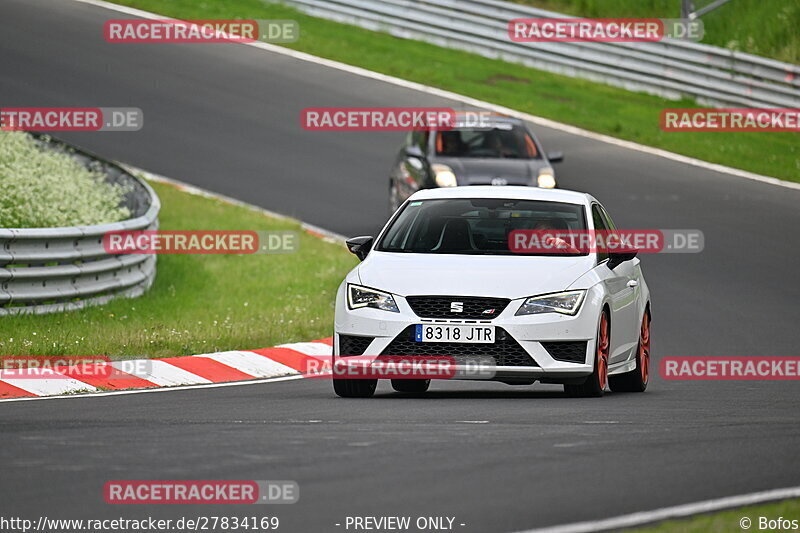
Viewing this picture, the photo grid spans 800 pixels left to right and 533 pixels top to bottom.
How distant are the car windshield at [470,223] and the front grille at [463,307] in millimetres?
913

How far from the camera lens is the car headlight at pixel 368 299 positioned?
37.3 ft

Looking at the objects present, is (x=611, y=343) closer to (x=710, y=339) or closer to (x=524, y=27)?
(x=710, y=339)

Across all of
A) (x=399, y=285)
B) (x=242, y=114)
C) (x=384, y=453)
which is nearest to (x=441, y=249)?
(x=399, y=285)

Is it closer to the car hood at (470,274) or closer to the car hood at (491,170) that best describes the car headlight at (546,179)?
the car hood at (491,170)

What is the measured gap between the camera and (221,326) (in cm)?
1582

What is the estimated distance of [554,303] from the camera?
11.4 meters

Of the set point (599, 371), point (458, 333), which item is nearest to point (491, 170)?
point (599, 371)

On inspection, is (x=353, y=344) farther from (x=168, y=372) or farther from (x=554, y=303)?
(x=168, y=372)

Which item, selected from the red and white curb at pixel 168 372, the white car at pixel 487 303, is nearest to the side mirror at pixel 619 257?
A: the white car at pixel 487 303

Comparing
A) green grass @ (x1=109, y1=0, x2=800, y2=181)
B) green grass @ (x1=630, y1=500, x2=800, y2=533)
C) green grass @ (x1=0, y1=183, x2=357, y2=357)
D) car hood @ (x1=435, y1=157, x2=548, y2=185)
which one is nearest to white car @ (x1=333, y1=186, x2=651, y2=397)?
green grass @ (x1=0, y1=183, x2=357, y2=357)

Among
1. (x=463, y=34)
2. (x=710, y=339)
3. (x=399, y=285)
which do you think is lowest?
(x=710, y=339)

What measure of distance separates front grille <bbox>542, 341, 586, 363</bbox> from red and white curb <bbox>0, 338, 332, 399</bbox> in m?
3.23

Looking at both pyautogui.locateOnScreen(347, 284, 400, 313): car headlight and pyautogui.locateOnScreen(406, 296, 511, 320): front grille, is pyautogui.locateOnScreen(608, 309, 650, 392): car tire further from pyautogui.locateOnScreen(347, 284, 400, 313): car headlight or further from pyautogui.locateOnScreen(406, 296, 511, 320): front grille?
pyautogui.locateOnScreen(347, 284, 400, 313): car headlight

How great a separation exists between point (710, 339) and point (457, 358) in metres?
6.60
